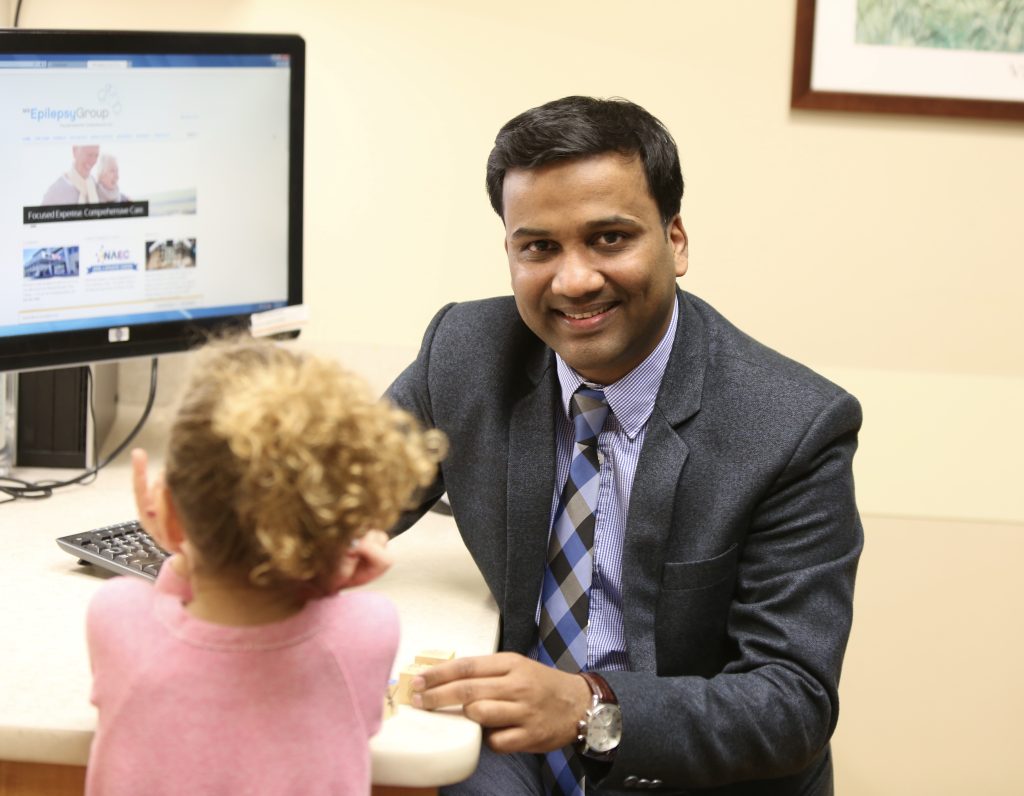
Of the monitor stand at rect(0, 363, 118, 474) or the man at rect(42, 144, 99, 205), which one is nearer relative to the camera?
the man at rect(42, 144, 99, 205)

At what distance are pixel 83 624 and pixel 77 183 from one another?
0.72 meters

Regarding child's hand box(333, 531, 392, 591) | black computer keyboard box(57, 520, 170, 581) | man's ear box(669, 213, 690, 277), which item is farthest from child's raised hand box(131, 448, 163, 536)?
man's ear box(669, 213, 690, 277)

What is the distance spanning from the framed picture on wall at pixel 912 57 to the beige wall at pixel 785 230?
3 centimetres

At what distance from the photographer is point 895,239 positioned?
204cm

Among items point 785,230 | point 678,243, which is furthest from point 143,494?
point 785,230

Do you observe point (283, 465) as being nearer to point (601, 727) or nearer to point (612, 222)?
point (601, 727)

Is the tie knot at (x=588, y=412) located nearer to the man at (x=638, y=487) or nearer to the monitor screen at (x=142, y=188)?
the man at (x=638, y=487)

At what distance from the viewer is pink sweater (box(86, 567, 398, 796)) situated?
91 centimetres

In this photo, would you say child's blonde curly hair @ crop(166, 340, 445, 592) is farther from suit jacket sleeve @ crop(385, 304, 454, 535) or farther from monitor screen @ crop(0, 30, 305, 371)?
monitor screen @ crop(0, 30, 305, 371)

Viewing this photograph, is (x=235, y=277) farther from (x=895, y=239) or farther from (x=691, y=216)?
(x=895, y=239)

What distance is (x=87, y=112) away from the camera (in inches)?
68.1

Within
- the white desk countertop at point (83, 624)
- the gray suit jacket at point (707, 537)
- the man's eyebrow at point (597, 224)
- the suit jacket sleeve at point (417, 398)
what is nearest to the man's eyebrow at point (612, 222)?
the man's eyebrow at point (597, 224)

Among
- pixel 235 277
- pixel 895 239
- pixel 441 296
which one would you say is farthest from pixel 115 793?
pixel 895 239

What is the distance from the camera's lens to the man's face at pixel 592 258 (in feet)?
4.66
